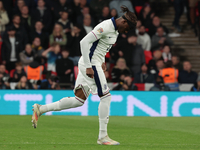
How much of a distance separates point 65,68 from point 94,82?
6.80 metres

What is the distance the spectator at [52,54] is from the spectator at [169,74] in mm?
3479

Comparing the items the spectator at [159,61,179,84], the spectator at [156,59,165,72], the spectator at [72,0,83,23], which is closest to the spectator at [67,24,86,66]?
the spectator at [72,0,83,23]

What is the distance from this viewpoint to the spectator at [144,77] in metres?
12.3

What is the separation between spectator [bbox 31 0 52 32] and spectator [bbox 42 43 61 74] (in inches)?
52.9

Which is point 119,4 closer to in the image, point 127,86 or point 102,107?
point 127,86

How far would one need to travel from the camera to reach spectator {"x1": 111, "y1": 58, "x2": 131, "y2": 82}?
12273mm

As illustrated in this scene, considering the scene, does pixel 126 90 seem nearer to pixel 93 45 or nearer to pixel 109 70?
pixel 109 70

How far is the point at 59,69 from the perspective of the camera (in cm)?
1255

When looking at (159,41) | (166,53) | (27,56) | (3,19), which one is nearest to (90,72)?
(27,56)

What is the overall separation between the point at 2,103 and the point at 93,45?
20.2 feet

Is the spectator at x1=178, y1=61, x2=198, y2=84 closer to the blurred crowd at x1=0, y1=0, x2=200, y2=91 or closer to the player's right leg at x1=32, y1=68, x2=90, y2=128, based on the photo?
the blurred crowd at x1=0, y1=0, x2=200, y2=91

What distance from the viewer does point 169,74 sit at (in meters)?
12.3

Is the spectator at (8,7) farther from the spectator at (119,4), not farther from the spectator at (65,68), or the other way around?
the spectator at (119,4)

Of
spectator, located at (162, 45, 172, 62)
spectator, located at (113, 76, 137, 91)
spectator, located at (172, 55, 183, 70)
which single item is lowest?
spectator, located at (113, 76, 137, 91)
